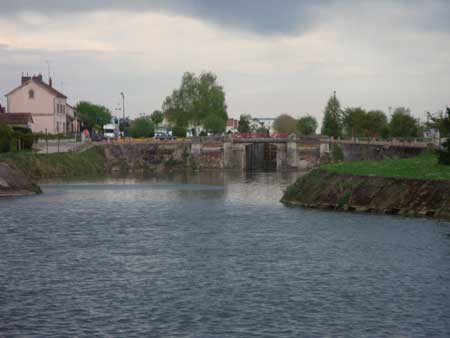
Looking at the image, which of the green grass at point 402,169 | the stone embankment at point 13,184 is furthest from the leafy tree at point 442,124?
the stone embankment at point 13,184

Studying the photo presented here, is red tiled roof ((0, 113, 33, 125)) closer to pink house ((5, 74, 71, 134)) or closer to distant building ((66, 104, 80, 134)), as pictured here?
pink house ((5, 74, 71, 134))

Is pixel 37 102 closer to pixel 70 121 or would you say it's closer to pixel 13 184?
pixel 70 121

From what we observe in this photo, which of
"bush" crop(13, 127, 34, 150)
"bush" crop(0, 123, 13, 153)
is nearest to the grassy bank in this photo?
"bush" crop(0, 123, 13, 153)

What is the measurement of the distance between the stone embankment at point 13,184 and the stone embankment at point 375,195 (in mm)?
28940

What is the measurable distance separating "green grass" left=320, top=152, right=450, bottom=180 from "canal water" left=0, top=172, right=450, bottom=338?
6.38 metres

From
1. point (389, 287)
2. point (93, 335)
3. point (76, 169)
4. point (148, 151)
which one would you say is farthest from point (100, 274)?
point (148, 151)

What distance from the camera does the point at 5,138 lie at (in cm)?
11662

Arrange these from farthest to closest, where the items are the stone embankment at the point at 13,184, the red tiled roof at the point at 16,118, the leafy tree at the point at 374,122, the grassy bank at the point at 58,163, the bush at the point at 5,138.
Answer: the leafy tree at the point at 374,122 → the red tiled roof at the point at 16,118 → the grassy bank at the point at 58,163 → the bush at the point at 5,138 → the stone embankment at the point at 13,184

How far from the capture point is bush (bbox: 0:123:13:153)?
115m

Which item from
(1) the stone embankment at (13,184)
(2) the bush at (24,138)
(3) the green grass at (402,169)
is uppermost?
(2) the bush at (24,138)

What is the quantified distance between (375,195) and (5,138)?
6839 cm

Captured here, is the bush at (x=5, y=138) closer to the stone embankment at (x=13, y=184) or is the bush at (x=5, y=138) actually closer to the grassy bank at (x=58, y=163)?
the grassy bank at (x=58, y=163)

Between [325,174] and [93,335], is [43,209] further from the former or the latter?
[93,335]

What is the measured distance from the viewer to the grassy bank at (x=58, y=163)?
115 metres
